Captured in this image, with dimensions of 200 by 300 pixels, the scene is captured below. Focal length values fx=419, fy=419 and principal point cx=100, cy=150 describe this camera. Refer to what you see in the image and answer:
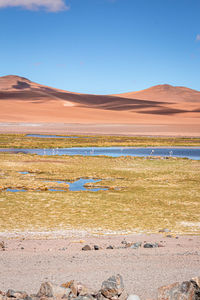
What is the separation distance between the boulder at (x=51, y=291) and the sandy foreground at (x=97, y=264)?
1.99ft

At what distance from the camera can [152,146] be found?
51.6m

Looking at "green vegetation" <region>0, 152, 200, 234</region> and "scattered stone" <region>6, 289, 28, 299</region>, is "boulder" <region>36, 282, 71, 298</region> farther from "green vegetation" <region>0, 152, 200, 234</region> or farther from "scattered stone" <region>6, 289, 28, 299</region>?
"green vegetation" <region>0, 152, 200, 234</region>

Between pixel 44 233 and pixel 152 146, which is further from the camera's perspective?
pixel 152 146

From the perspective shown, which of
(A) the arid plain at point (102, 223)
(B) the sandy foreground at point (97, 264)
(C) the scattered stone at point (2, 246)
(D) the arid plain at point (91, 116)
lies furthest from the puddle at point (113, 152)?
(D) the arid plain at point (91, 116)

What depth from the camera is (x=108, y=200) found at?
17.7m

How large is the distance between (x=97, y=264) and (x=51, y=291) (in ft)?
6.99

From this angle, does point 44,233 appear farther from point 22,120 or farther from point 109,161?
point 22,120

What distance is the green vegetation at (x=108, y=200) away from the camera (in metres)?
14.0

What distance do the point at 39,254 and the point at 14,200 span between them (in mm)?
7808

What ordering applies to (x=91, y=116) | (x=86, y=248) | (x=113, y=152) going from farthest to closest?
1. (x=91, y=116)
2. (x=113, y=152)
3. (x=86, y=248)

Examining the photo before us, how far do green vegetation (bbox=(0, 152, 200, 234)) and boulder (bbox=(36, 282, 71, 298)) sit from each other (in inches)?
245

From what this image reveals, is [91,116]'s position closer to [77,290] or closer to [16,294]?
[77,290]

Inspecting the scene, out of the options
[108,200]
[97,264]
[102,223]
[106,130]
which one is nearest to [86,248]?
[97,264]

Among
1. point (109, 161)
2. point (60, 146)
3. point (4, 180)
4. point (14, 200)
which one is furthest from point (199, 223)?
point (60, 146)
